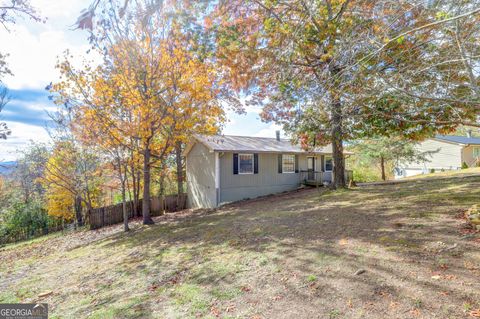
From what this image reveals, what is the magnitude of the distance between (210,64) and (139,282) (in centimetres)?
823

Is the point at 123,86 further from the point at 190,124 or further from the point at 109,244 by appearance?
the point at 109,244

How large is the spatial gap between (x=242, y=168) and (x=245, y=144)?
1566 mm

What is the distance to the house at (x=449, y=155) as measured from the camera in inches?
846

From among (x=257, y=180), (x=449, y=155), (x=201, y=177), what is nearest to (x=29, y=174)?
(x=201, y=177)

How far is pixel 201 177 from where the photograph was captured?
571 inches

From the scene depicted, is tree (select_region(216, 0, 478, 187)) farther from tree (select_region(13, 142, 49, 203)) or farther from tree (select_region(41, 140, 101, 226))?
tree (select_region(13, 142, 49, 203))

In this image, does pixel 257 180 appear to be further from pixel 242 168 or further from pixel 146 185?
pixel 146 185

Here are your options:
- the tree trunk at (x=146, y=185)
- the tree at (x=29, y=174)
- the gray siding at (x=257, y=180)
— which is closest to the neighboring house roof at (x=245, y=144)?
the gray siding at (x=257, y=180)

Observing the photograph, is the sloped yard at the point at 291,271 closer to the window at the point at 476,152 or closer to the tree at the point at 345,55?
the tree at the point at 345,55

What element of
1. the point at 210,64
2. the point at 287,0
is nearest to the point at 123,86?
the point at 210,64

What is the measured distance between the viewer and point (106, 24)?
2992 millimetres

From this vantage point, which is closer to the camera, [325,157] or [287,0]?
[287,0]

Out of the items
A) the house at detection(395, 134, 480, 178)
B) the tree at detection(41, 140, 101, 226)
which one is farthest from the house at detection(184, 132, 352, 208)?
the house at detection(395, 134, 480, 178)

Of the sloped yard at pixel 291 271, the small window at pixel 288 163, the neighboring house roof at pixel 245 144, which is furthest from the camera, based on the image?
the small window at pixel 288 163
